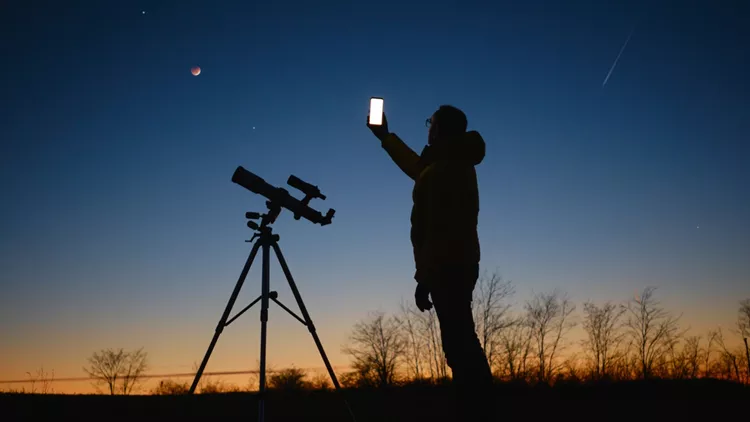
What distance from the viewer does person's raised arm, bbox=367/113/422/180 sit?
11.8 ft

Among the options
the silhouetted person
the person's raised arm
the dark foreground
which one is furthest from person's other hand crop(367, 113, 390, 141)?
the dark foreground

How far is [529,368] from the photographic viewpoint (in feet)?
77.0

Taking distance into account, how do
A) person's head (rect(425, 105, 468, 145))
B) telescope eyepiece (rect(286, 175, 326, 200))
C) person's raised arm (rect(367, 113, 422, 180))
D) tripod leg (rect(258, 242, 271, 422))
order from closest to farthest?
person's head (rect(425, 105, 468, 145)), person's raised arm (rect(367, 113, 422, 180)), tripod leg (rect(258, 242, 271, 422)), telescope eyepiece (rect(286, 175, 326, 200))

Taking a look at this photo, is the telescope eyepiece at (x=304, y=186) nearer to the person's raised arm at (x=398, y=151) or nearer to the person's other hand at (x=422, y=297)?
the person's raised arm at (x=398, y=151)

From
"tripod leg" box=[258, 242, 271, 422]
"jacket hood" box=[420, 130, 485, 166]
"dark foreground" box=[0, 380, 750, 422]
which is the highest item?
"jacket hood" box=[420, 130, 485, 166]

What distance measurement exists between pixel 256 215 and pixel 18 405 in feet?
13.6

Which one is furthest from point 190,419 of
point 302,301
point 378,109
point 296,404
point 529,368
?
point 529,368

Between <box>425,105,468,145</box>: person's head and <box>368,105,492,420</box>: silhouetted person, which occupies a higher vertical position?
<box>425,105,468,145</box>: person's head

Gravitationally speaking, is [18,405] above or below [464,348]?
below

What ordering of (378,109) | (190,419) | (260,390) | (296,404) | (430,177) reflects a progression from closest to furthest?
(430,177) → (378,109) → (260,390) → (190,419) → (296,404)

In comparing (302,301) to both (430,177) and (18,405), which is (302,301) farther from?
(18,405)

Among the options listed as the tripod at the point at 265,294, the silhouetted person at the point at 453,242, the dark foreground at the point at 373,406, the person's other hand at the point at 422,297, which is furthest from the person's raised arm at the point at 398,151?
the dark foreground at the point at 373,406

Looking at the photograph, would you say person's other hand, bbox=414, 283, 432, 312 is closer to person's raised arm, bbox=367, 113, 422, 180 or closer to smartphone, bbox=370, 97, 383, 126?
person's raised arm, bbox=367, 113, 422, 180

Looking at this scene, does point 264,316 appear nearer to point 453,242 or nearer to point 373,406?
point 453,242
